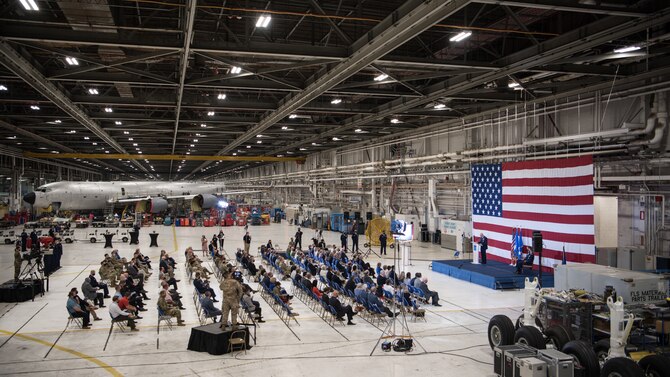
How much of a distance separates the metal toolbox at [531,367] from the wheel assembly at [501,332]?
87.3 inches

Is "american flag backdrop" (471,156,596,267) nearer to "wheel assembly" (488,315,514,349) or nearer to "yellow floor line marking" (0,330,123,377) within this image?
"wheel assembly" (488,315,514,349)

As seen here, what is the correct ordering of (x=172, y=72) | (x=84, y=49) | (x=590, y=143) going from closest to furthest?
1. (x=84, y=49)
2. (x=590, y=143)
3. (x=172, y=72)

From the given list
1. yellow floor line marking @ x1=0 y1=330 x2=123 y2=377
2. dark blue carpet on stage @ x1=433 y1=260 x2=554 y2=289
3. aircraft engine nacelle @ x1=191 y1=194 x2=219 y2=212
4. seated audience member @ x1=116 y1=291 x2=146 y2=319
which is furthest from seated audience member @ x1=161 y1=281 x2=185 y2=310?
aircraft engine nacelle @ x1=191 y1=194 x2=219 y2=212

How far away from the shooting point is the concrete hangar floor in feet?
32.1

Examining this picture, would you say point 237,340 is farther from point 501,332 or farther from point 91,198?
point 91,198

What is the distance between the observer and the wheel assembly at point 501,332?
1016cm

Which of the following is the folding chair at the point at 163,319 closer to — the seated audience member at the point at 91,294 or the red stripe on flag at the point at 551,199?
the seated audience member at the point at 91,294

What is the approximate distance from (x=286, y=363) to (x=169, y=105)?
49.7 feet

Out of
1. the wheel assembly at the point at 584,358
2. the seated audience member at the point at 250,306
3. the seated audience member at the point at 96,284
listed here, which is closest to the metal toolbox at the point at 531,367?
the wheel assembly at the point at 584,358

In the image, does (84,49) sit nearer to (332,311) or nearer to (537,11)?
(332,311)

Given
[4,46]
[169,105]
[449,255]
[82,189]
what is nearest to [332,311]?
[4,46]

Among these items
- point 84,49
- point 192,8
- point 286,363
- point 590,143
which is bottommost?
point 286,363

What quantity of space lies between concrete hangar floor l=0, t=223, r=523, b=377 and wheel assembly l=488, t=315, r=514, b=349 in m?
0.51

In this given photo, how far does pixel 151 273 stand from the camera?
20984 mm
